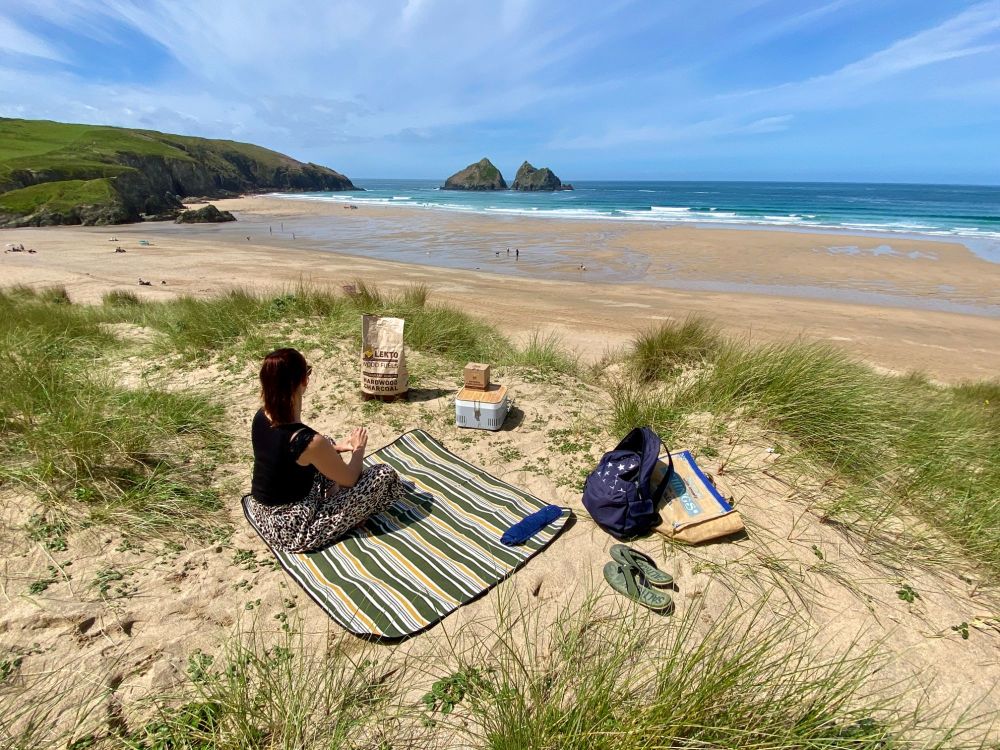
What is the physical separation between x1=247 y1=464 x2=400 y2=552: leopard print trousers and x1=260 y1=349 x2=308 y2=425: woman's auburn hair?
2.03ft

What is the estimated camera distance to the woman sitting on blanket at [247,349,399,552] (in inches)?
116

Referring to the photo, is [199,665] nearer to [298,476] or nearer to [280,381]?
[298,476]

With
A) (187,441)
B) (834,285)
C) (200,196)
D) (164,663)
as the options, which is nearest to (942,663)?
(164,663)

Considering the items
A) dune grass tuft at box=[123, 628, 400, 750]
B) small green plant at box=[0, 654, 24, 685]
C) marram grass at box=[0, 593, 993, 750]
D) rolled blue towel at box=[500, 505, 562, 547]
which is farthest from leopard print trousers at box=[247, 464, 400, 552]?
small green plant at box=[0, 654, 24, 685]

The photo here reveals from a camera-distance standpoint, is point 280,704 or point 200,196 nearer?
point 280,704

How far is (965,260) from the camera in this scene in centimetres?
2189

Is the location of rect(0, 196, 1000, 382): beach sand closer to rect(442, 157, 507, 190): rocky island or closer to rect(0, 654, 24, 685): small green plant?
rect(0, 654, 24, 685): small green plant

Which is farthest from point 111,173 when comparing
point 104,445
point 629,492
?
point 629,492

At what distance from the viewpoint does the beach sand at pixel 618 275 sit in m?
11.3

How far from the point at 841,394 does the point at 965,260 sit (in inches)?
998

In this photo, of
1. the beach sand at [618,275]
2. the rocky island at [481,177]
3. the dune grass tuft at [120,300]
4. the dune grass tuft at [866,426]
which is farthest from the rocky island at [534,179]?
the dune grass tuft at [866,426]

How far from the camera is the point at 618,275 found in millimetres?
18562

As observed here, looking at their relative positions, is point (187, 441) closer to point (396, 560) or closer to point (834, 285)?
point (396, 560)

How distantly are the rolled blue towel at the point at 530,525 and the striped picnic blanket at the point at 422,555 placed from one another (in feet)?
0.13
